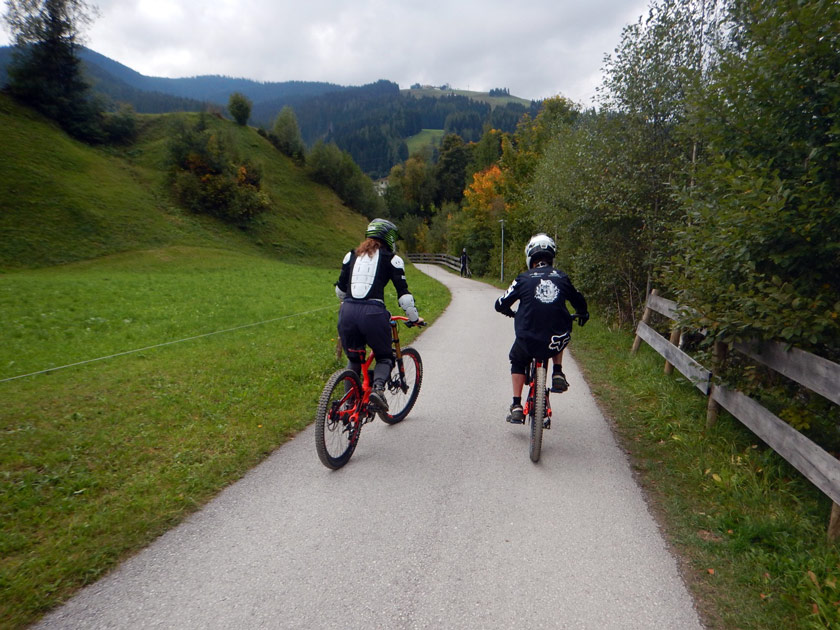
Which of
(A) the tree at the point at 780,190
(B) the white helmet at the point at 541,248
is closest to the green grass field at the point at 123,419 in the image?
(B) the white helmet at the point at 541,248

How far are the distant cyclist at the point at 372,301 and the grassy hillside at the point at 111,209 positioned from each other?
91.6 ft

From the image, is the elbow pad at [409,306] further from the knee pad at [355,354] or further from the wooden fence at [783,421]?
the wooden fence at [783,421]

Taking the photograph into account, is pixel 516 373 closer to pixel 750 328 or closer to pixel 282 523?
pixel 750 328

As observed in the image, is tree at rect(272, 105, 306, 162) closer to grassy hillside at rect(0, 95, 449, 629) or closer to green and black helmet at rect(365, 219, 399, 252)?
grassy hillside at rect(0, 95, 449, 629)

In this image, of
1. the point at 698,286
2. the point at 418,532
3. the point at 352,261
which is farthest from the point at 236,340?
the point at 698,286

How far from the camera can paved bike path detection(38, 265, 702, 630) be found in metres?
2.45

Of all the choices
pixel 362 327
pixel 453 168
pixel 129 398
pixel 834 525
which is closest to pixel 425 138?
pixel 453 168

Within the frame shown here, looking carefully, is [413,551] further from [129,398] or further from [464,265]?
[464,265]

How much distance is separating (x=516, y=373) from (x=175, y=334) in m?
8.07

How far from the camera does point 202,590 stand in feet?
8.52

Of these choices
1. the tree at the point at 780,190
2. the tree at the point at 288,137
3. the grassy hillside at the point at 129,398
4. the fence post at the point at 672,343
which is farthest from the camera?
the tree at the point at 288,137

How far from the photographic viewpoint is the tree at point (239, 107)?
61469 mm

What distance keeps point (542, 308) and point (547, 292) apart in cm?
16

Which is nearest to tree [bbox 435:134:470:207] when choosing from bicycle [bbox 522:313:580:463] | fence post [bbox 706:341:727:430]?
fence post [bbox 706:341:727:430]
